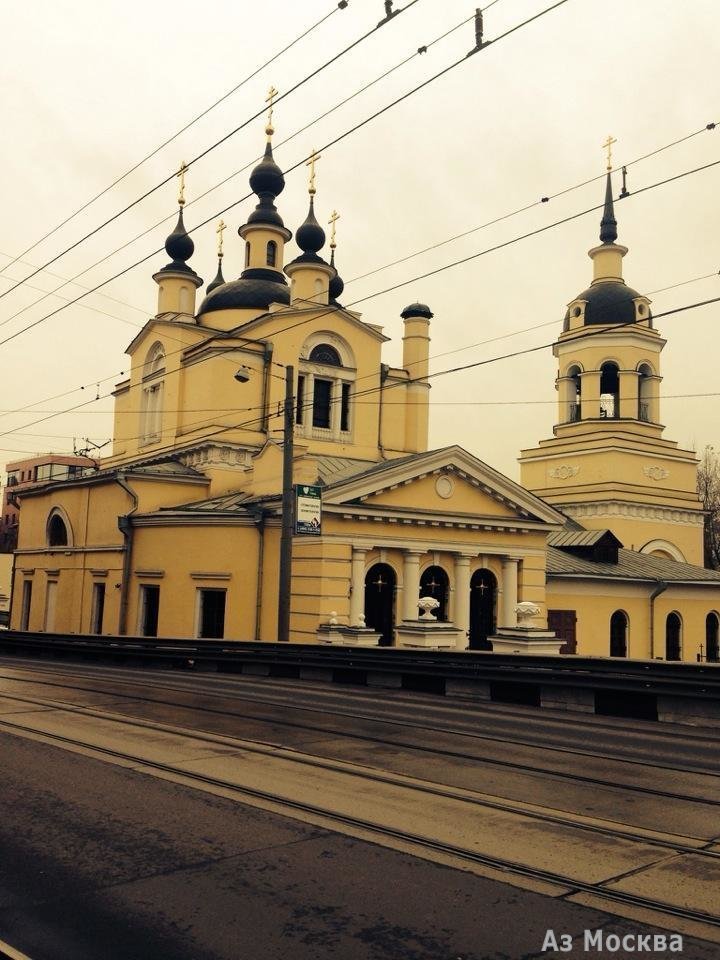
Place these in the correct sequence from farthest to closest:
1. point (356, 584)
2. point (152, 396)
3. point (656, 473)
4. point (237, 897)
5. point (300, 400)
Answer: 1. point (656, 473)
2. point (152, 396)
3. point (300, 400)
4. point (356, 584)
5. point (237, 897)

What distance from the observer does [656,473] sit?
1708 inches

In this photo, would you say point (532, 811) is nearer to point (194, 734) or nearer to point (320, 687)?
point (194, 734)

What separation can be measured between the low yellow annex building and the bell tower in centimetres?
10

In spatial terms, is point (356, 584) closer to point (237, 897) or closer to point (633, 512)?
point (633, 512)

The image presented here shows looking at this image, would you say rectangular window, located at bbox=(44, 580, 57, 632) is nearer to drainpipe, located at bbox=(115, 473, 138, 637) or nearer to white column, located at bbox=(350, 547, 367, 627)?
drainpipe, located at bbox=(115, 473, 138, 637)

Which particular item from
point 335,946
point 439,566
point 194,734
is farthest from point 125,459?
point 335,946

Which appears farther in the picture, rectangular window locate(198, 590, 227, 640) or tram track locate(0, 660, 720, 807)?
rectangular window locate(198, 590, 227, 640)

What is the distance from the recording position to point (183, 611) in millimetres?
27812

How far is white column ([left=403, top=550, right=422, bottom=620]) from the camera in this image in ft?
90.5

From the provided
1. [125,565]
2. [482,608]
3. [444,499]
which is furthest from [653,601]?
[125,565]

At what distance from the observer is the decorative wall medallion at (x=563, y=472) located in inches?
1712

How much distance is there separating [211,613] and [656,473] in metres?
24.5

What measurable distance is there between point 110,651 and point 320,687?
386 inches

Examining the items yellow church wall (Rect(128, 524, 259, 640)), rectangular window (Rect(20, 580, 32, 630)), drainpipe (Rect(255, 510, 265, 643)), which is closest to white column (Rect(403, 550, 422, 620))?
drainpipe (Rect(255, 510, 265, 643))
